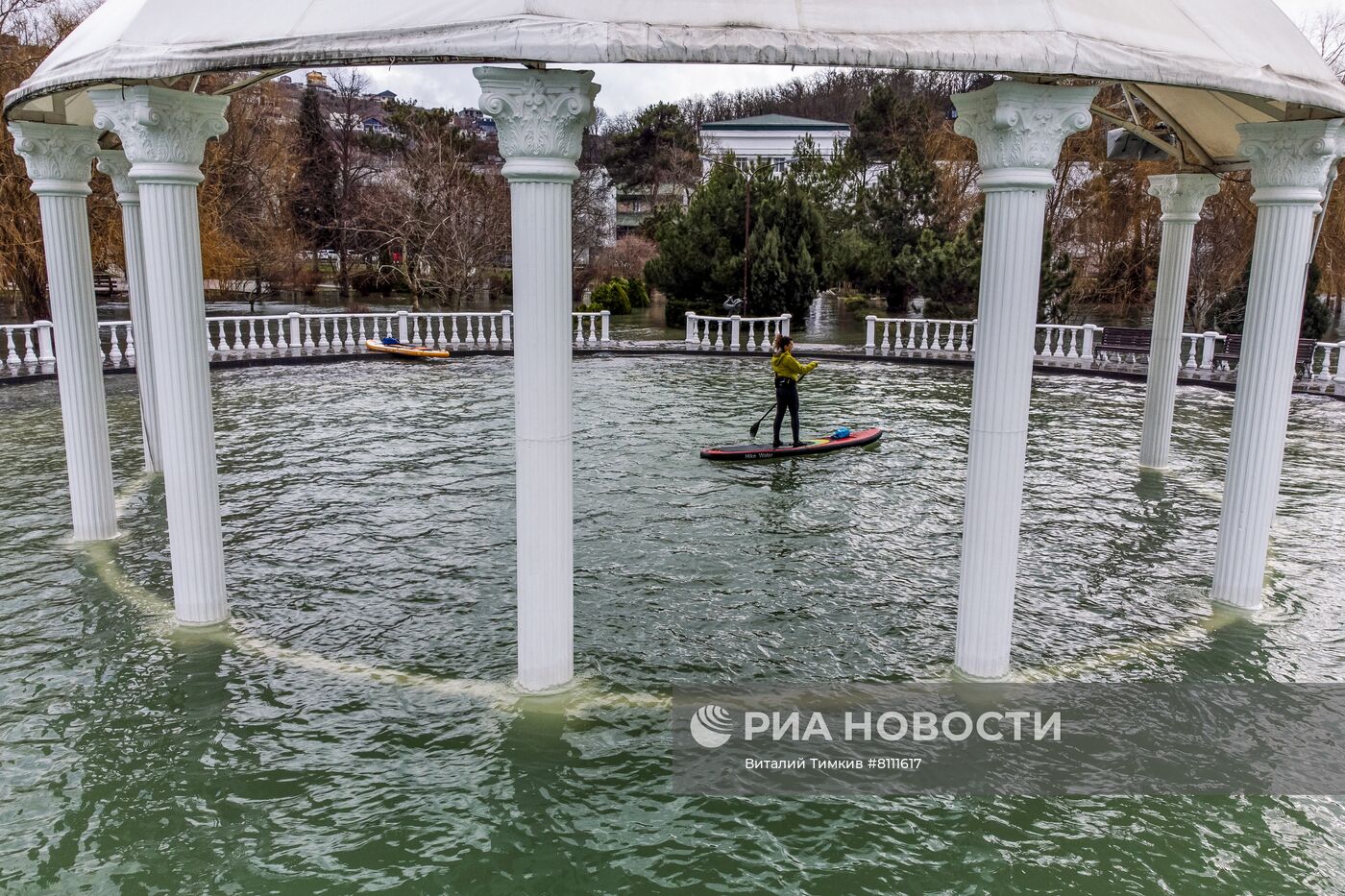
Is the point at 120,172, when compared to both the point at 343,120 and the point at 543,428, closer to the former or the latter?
the point at 543,428

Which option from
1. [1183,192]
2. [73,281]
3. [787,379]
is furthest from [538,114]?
[1183,192]

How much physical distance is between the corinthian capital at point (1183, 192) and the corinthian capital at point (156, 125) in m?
10.4

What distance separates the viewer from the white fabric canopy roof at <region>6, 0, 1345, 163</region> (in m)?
5.25

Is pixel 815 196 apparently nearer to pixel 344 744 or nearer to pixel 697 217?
pixel 697 217

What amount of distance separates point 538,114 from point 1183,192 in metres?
9.15

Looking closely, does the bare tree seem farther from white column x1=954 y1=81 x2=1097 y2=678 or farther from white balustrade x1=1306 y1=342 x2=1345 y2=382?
white column x1=954 y1=81 x2=1097 y2=678

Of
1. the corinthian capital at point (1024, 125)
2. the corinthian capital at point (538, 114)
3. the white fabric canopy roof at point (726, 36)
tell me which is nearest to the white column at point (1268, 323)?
the white fabric canopy roof at point (726, 36)

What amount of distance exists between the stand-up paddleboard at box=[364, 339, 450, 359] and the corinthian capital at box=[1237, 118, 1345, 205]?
19.4 meters

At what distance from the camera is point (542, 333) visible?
6.02 m

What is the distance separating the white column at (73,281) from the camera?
28.5ft

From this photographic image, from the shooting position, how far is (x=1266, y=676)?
6.81 metres

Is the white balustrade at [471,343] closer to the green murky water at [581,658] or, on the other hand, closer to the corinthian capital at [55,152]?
the green murky water at [581,658]

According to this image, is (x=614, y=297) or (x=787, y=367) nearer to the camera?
(x=787, y=367)

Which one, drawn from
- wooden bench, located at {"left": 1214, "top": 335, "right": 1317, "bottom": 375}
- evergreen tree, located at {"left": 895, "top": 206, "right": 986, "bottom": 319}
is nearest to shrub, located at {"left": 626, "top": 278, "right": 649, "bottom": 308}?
evergreen tree, located at {"left": 895, "top": 206, "right": 986, "bottom": 319}
